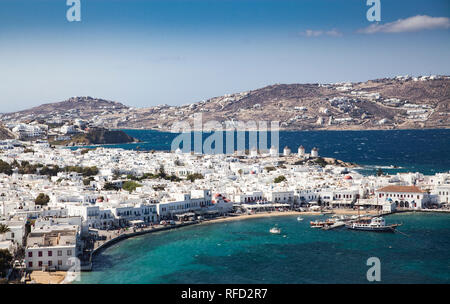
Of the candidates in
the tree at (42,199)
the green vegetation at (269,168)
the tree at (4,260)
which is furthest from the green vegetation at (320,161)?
the tree at (4,260)

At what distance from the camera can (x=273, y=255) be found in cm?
1097

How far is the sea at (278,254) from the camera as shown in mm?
9398

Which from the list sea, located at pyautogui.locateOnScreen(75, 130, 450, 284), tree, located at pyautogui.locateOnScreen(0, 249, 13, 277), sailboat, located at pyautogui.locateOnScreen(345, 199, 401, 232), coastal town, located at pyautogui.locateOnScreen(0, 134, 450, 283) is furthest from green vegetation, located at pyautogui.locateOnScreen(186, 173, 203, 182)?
tree, located at pyautogui.locateOnScreen(0, 249, 13, 277)

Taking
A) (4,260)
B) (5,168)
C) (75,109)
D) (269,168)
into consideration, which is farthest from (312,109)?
(4,260)

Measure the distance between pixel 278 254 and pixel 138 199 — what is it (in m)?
5.06

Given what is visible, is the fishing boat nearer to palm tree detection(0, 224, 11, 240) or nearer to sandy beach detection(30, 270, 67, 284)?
sandy beach detection(30, 270, 67, 284)

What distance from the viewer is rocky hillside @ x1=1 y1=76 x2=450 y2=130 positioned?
72.0 m

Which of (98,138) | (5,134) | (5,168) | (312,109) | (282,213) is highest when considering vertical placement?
(312,109)

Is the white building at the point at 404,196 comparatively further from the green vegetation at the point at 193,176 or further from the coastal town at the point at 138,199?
the green vegetation at the point at 193,176

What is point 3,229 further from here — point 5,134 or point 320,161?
point 5,134

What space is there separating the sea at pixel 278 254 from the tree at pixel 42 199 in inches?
140

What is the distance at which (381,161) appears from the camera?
32844mm
